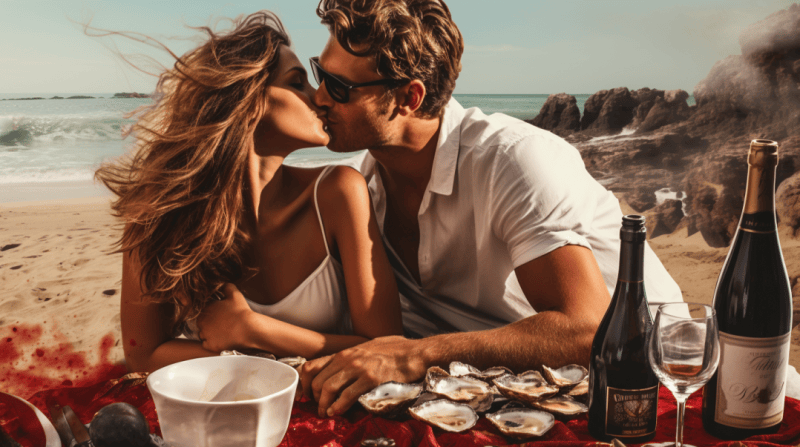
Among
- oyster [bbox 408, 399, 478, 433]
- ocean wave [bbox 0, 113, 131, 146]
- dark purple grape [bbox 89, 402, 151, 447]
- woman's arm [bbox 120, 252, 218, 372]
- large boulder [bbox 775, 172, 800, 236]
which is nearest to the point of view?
dark purple grape [bbox 89, 402, 151, 447]

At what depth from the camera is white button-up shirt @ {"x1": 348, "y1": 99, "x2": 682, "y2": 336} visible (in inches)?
85.0

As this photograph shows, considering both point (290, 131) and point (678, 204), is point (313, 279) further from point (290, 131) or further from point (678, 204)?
point (678, 204)

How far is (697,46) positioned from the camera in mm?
25109

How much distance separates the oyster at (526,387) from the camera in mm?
1295

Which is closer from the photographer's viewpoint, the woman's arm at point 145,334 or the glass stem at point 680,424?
the glass stem at point 680,424

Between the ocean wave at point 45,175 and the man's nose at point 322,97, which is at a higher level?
the man's nose at point 322,97

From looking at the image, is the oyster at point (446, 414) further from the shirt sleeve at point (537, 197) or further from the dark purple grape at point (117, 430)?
the shirt sleeve at point (537, 197)

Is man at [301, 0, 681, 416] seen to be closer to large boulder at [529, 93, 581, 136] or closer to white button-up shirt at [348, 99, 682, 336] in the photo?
white button-up shirt at [348, 99, 682, 336]

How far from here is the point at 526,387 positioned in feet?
4.47

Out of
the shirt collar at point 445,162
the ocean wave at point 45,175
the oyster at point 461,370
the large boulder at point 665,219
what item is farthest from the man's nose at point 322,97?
the ocean wave at point 45,175

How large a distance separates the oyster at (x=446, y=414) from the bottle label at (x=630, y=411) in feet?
0.91

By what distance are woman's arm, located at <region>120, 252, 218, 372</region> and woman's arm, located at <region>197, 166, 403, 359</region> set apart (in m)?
0.12

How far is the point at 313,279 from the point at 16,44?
30.2m

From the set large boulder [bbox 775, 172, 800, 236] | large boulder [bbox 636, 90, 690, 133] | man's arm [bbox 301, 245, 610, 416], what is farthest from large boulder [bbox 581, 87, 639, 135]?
man's arm [bbox 301, 245, 610, 416]
